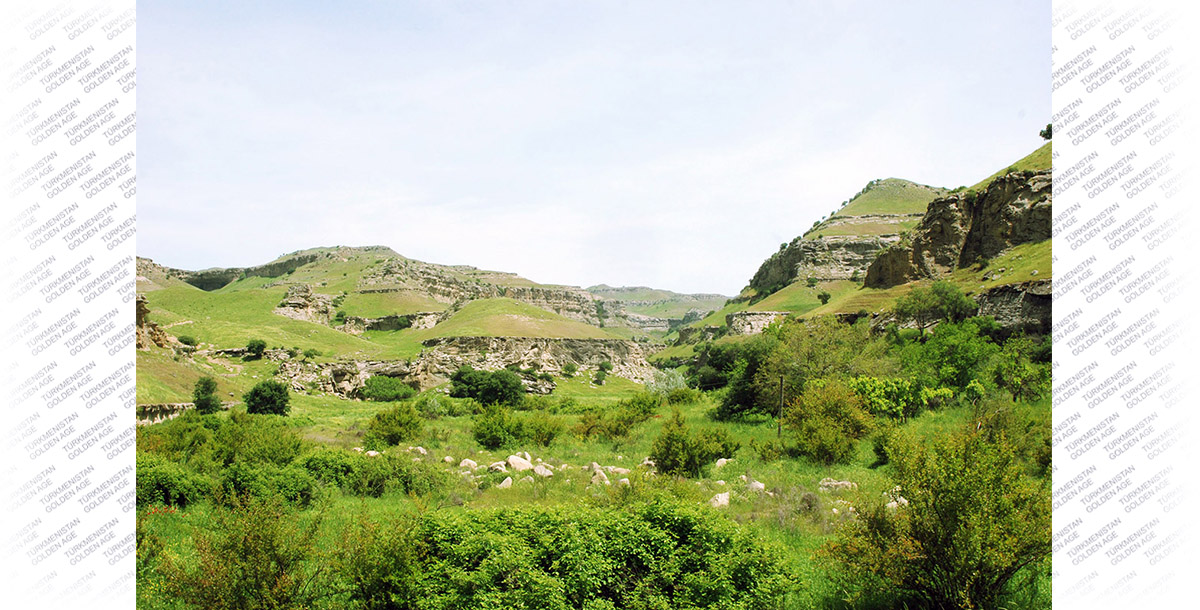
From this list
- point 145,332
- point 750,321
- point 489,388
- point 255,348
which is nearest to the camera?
point 145,332

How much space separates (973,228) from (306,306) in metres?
97.4

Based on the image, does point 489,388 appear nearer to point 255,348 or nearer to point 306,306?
point 255,348

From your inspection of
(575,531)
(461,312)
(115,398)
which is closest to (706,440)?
(575,531)

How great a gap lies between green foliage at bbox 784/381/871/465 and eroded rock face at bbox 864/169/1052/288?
38595mm

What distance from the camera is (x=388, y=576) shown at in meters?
6.00

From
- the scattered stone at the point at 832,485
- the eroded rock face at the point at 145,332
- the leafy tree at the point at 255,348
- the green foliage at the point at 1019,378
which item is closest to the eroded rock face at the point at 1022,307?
the green foliage at the point at 1019,378

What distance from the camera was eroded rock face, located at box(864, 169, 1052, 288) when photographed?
4469cm

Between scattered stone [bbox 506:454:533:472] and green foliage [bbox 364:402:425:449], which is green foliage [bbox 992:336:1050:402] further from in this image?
green foliage [bbox 364:402:425:449]

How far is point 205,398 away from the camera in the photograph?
31438mm

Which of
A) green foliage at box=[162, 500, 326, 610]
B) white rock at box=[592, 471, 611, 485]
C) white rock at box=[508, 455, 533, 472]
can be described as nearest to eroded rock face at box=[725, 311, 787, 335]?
white rock at box=[508, 455, 533, 472]

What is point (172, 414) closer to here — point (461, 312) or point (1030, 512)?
point (1030, 512)

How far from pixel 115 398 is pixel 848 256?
371ft

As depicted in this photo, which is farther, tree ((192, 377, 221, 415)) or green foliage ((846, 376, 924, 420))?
tree ((192, 377, 221, 415))

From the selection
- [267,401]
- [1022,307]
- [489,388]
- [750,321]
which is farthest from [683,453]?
Result: [750,321]
